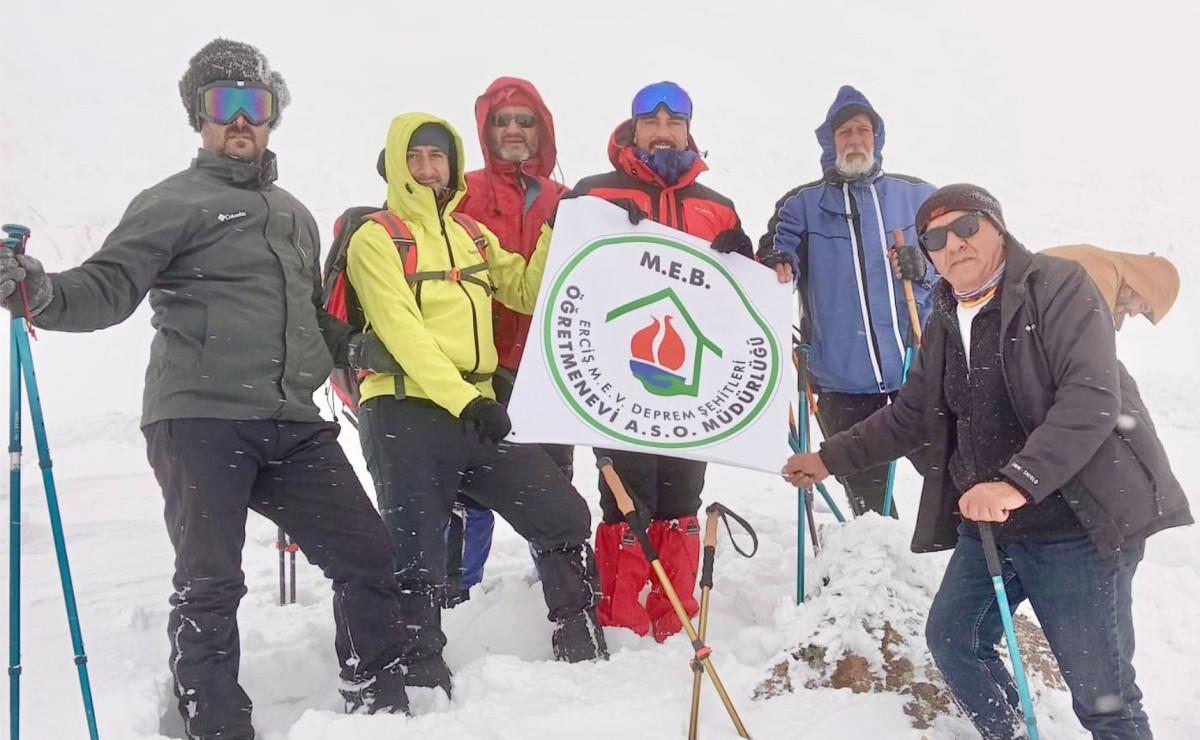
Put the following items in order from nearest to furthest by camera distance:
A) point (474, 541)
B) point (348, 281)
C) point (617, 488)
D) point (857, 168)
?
point (617, 488) < point (348, 281) < point (857, 168) < point (474, 541)

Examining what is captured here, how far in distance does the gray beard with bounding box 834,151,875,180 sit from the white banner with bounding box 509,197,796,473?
2.73 feet

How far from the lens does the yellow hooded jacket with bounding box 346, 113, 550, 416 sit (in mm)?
3244

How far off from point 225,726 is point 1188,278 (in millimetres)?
21525

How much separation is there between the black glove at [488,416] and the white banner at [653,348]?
0.63 feet

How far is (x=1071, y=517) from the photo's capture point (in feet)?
7.98

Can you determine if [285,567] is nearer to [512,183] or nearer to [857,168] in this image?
[512,183]

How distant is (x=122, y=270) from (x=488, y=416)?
4.28ft

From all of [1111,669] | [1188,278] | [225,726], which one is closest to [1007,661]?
[1111,669]

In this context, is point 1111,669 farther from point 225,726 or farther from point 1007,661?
point 225,726

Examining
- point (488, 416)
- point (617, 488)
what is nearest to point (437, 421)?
point (488, 416)

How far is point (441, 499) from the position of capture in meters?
3.39

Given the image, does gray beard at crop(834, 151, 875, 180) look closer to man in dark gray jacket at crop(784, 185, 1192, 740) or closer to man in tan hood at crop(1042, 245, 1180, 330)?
man in tan hood at crop(1042, 245, 1180, 330)

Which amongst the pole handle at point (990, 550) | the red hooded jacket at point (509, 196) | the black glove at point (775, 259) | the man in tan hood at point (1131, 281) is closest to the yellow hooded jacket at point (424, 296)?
the red hooded jacket at point (509, 196)

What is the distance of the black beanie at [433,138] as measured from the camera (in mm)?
3529
